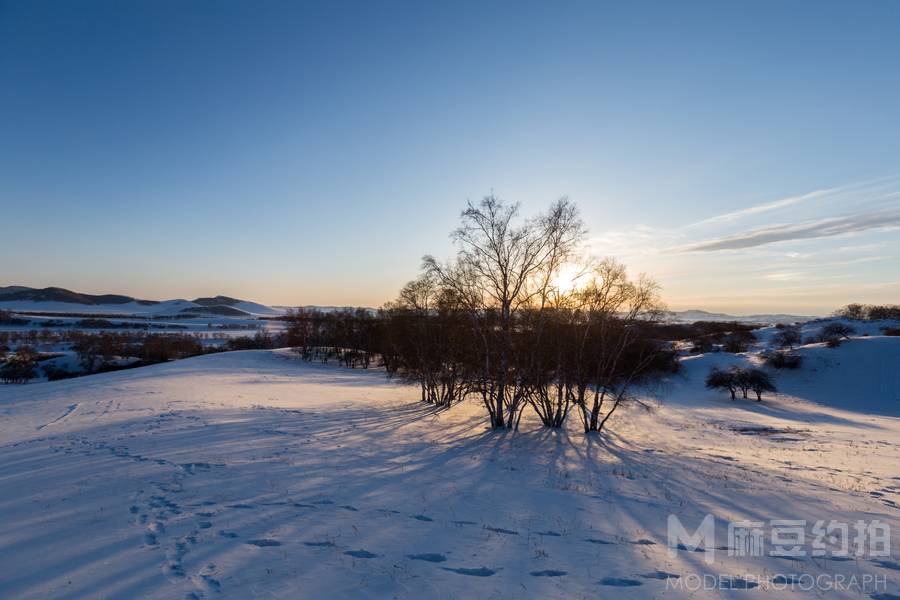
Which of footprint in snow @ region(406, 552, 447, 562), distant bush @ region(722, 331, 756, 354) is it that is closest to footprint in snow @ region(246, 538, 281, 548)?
footprint in snow @ region(406, 552, 447, 562)

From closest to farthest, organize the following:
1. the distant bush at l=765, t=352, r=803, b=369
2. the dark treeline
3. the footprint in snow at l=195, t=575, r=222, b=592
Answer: the footprint in snow at l=195, t=575, r=222, b=592 → the dark treeline → the distant bush at l=765, t=352, r=803, b=369

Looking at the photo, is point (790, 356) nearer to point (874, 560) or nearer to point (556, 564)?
point (874, 560)

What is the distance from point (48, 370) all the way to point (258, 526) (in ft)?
227

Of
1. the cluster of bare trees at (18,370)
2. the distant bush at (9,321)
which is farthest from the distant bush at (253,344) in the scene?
the distant bush at (9,321)

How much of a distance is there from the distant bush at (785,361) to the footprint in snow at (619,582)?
52294 millimetres

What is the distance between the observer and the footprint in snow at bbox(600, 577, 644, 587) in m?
5.59

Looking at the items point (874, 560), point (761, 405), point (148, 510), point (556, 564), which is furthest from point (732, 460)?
point (761, 405)

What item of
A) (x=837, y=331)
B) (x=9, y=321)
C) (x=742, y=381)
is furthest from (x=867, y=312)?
(x=9, y=321)

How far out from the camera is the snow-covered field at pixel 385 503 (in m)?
5.54

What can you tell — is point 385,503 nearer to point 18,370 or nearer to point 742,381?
point 742,381

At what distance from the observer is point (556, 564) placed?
6.09 m

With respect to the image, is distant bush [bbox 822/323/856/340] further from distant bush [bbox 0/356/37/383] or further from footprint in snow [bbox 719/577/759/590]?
Result: distant bush [bbox 0/356/37/383]

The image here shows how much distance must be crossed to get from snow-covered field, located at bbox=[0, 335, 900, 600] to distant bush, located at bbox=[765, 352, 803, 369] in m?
28.8

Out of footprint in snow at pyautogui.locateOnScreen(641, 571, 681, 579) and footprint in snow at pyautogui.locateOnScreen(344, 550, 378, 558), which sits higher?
footprint in snow at pyautogui.locateOnScreen(344, 550, 378, 558)
